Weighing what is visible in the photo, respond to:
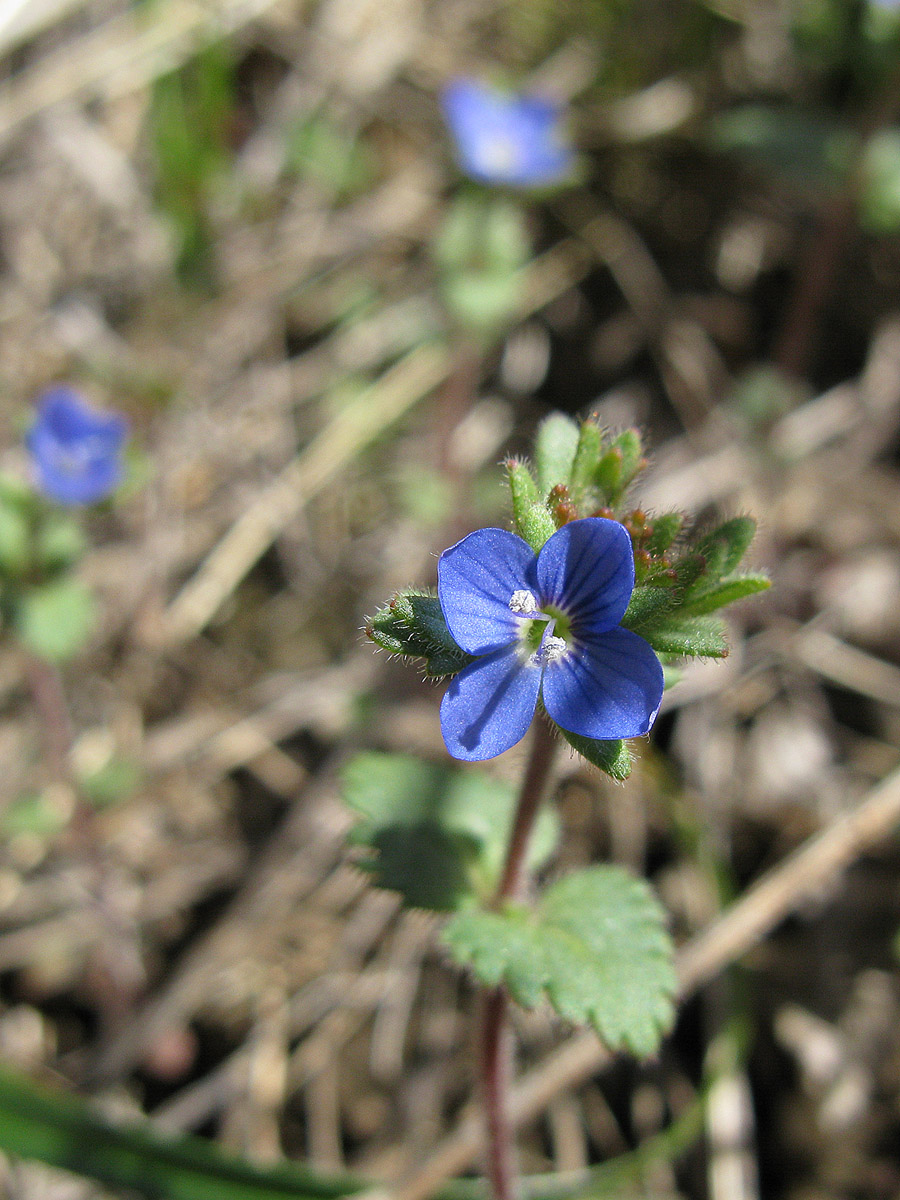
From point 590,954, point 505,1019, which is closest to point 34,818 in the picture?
point 505,1019

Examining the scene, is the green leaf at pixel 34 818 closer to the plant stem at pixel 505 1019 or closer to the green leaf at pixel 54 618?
the green leaf at pixel 54 618

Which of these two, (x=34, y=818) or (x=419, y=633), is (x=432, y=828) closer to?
(x=419, y=633)

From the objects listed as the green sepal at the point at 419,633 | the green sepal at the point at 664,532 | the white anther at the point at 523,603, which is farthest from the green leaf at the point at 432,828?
the green sepal at the point at 664,532

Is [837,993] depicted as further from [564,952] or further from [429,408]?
[429,408]

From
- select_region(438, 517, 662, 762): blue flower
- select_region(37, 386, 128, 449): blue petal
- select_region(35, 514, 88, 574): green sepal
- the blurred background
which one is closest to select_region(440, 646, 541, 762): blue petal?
select_region(438, 517, 662, 762): blue flower

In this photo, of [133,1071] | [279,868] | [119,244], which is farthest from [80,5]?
[133,1071]

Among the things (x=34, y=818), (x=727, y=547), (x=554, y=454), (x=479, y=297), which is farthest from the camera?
(x=479, y=297)
